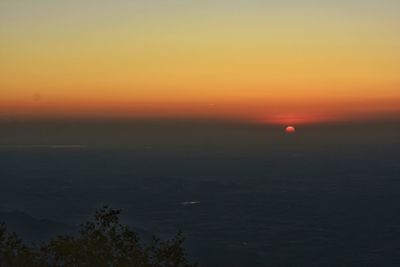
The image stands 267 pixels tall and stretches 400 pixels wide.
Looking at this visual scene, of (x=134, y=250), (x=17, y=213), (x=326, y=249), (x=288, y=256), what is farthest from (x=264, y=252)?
(x=134, y=250)

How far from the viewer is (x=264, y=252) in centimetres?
14575

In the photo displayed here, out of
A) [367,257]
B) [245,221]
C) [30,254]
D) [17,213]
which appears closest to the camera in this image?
[30,254]

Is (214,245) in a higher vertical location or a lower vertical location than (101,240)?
lower

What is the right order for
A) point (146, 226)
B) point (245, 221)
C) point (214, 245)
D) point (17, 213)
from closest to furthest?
point (214, 245) < point (17, 213) < point (146, 226) < point (245, 221)

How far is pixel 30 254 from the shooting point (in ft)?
72.0

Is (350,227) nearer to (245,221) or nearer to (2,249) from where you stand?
(245,221)

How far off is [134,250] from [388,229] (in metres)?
167

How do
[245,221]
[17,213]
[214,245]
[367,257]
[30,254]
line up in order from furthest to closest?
[245,221] → [17,213] → [214,245] → [367,257] → [30,254]

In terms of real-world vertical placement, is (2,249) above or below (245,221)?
above

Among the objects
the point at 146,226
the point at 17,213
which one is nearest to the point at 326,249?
the point at 146,226

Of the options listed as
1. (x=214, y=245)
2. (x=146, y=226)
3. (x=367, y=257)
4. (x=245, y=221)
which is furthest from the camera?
(x=245, y=221)

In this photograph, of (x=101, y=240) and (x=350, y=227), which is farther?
(x=350, y=227)

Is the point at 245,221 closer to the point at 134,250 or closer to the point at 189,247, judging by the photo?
the point at 189,247

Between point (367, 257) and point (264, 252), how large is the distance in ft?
84.2
